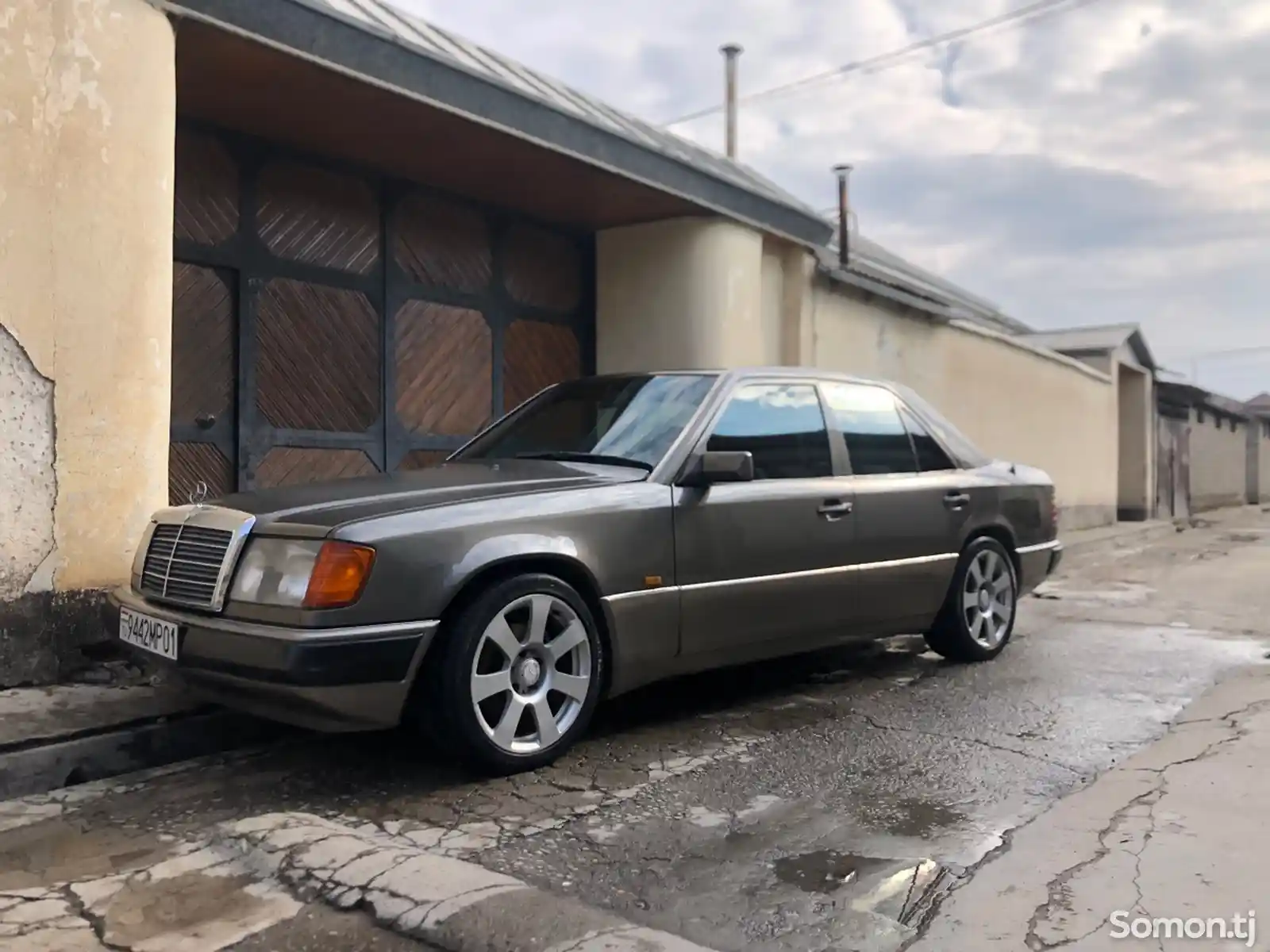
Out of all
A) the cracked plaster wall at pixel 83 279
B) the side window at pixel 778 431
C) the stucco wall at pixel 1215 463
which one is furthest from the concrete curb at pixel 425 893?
the stucco wall at pixel 1215 463

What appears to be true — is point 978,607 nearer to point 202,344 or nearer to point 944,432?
point 944,432

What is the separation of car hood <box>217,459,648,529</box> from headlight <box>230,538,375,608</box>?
0.09m

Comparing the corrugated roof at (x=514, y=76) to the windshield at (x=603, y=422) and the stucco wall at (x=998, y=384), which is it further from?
the windshield at (x=603, y=422)

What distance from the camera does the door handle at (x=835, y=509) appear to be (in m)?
4.95

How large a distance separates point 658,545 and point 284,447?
4.00m

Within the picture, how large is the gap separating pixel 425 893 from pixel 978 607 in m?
3.97

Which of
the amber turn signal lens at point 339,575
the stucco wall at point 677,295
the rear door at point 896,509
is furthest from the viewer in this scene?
the stucco wall at point 677,295

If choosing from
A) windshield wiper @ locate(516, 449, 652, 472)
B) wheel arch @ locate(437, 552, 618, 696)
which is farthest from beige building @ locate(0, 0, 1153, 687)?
wheel arch @ locate(437, 552, 618, 696)

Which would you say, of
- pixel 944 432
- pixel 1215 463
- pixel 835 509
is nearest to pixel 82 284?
pixel 835 509

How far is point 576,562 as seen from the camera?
3951 mm

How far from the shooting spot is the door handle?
4949 mm

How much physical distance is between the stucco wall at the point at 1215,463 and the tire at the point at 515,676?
2353 cm

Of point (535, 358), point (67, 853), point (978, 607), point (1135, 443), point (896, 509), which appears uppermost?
point (535, 358)

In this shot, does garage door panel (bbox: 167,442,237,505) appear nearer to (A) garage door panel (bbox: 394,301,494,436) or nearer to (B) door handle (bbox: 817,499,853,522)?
(A) garage door panel (bbox: 394,301,494,436)
